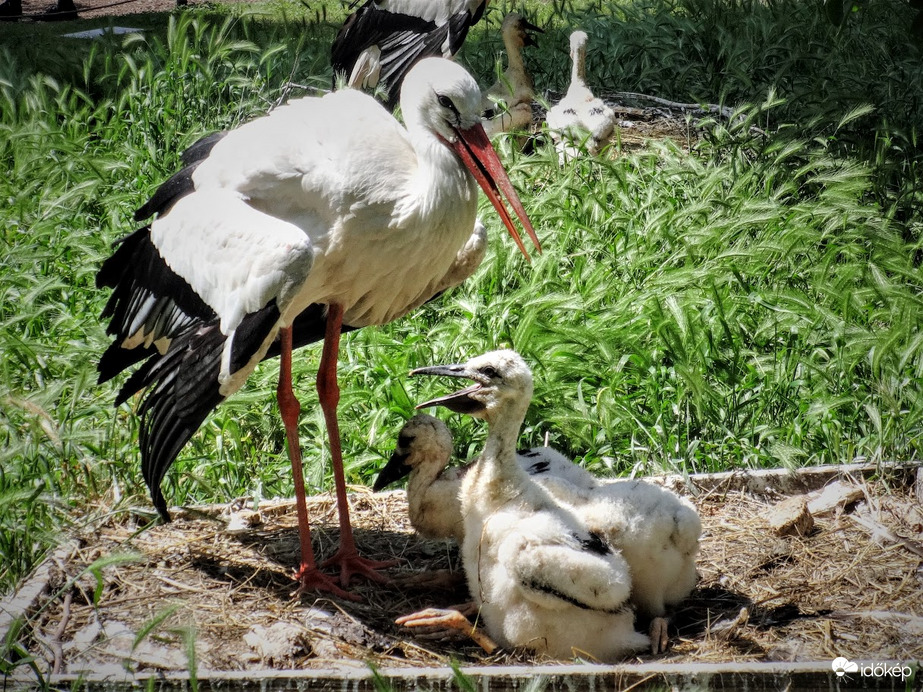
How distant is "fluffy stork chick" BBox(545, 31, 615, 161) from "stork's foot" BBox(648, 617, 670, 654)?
12.4ft

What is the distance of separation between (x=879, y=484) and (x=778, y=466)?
0.40m

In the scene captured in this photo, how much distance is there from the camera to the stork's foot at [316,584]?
11.7 ft

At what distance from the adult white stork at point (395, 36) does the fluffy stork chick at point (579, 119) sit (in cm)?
90

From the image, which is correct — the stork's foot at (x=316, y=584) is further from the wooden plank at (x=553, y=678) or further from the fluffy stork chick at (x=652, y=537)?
the fluffy stork chick at (x=652, y=537)

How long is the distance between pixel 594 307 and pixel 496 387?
1730mm

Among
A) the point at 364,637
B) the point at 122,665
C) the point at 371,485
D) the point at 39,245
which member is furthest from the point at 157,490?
the point at 39,245

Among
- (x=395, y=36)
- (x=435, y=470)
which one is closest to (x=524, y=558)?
(x=435, y=470)

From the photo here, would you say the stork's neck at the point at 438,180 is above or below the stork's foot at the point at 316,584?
above

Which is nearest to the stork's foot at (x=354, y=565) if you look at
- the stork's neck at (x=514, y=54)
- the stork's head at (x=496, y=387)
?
the stork's head at (x=496, y=387)

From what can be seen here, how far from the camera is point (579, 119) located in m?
6.84

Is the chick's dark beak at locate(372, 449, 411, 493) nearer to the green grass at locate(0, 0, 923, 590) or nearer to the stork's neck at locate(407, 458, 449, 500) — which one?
the stork's neck at locate(407, 458, 449, 500)

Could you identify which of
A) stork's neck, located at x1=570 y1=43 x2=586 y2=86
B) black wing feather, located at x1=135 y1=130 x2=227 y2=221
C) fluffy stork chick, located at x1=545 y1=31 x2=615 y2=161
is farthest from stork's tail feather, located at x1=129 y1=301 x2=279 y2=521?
stork's neck, located at x1=570 y1=43 x2=586 y2=86

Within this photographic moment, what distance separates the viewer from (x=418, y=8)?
25.0 ft

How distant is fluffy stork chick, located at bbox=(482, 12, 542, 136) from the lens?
7.29m
